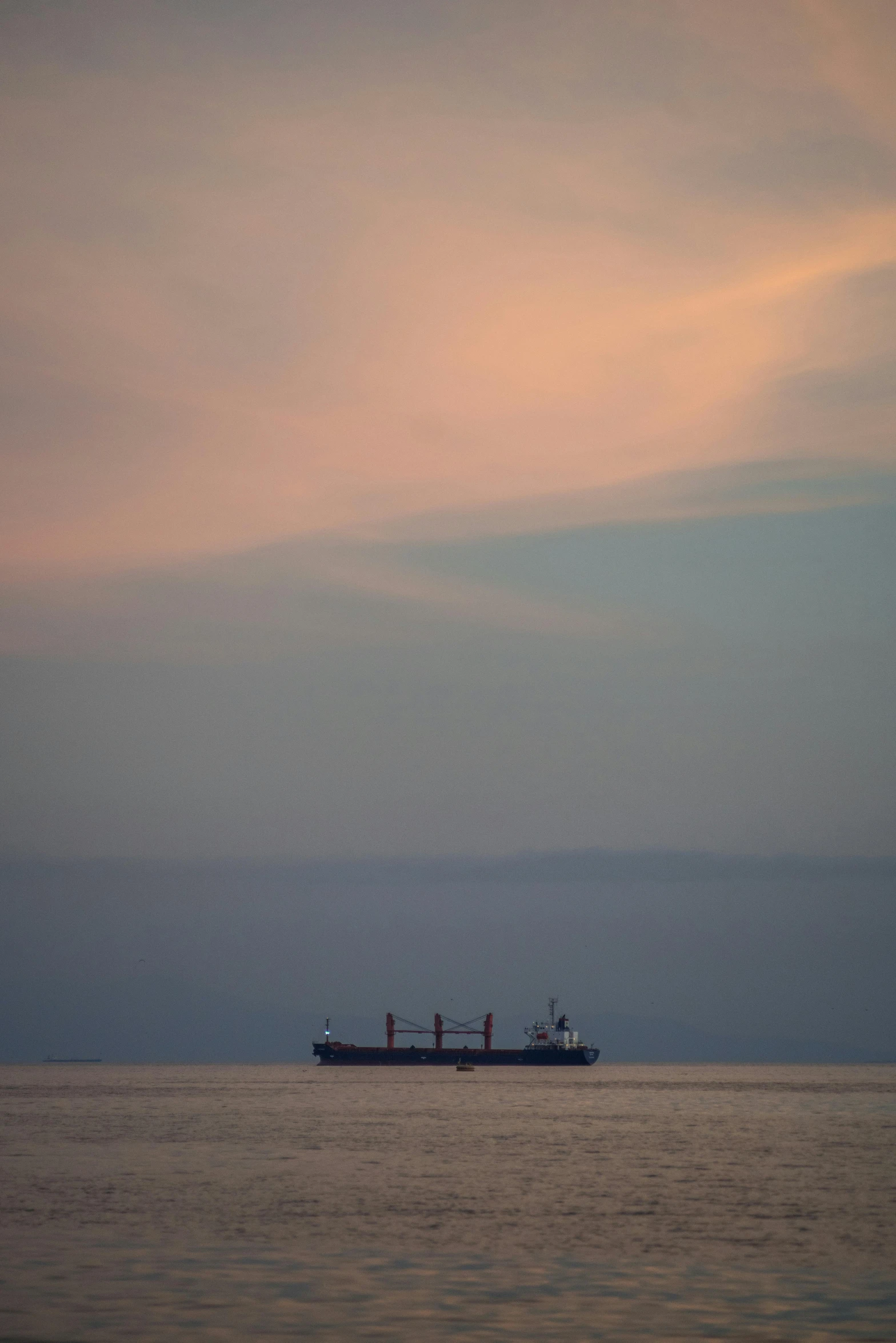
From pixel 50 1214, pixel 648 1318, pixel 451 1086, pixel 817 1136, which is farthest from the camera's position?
pixel 451 1086

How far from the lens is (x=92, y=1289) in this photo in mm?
25688

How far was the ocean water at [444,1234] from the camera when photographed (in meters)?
23.5

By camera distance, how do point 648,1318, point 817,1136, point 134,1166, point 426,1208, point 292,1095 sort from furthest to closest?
1. point 292,1095
2. point 817,1136
3. point 134,1166
4. point 426,1208
5. point 648,1318

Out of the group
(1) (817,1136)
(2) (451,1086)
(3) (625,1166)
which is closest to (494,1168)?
(3) (625,1166)

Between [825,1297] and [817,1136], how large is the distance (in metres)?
51.5

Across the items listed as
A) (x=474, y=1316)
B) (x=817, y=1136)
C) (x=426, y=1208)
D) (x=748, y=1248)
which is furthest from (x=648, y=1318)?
(x=817, y=1136)

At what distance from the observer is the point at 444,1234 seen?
111 ft

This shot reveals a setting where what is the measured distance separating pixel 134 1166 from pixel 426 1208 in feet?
54.3

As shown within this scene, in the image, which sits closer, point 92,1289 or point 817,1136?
point 92,1289

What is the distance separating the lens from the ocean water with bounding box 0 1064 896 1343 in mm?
23453

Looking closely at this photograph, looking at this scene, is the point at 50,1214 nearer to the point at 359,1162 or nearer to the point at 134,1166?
the point at 134,1166

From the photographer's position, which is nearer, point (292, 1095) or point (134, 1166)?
point (134, 1166)

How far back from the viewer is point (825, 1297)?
1014 inches

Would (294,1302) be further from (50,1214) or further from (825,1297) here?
(50,1214)
